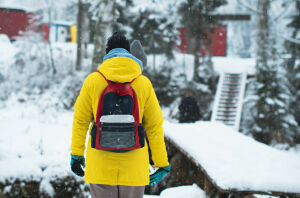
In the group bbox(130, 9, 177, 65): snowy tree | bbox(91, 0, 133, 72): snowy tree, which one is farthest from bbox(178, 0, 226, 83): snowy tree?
bbox(91, 0, 133, 72): snowy tree

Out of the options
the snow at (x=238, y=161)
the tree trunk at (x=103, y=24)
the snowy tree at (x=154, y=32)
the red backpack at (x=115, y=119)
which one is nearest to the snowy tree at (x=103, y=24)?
the tree trunk at (x=103, y=24)

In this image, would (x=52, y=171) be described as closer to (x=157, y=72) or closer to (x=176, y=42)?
(x=157, y=72)

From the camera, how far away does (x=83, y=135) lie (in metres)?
2.39

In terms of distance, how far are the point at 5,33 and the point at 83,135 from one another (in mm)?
32527

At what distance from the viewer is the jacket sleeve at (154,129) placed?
7.95 ft

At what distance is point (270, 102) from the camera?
1505 cm

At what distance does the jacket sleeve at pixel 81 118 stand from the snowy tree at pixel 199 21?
18.8 m

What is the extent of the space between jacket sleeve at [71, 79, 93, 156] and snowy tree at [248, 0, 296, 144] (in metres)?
14.4

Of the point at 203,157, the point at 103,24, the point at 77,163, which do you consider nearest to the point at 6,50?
the point at 103,24

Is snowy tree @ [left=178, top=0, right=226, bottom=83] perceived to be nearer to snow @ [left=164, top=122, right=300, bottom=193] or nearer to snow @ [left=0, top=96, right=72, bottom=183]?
snow @ [left=0, top=96, right=72, bottom=183]

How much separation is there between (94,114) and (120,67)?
1.48 feet

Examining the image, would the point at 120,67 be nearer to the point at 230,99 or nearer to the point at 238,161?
the point at 238,161

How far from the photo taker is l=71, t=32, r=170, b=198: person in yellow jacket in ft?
7.34

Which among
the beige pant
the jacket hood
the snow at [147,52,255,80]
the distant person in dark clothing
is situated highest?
the jacket hood
